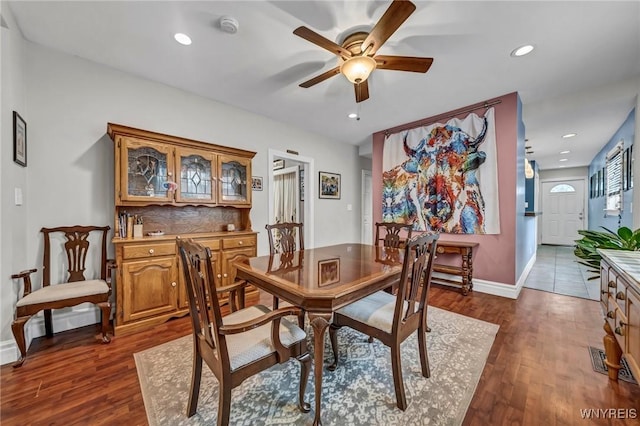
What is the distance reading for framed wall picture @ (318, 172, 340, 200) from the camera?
15.3 ft

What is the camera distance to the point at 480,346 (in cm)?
204

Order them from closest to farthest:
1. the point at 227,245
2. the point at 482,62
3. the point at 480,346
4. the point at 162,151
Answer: the point at 480,346
the point at 482,62
the point at 162,151
the point at 227,245

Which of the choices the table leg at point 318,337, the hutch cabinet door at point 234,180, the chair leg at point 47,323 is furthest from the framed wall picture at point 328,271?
the chair leg at point 47,323

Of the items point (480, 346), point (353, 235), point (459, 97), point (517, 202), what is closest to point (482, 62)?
point (459, 97)

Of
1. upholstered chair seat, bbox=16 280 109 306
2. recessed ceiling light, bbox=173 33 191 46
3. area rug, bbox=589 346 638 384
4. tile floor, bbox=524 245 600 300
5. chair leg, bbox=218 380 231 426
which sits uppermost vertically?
recessed ceiling light, bbox=173 33 191 46

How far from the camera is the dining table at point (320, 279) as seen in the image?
1.25 meters

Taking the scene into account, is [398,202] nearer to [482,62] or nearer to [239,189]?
[482,62]

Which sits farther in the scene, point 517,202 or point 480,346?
point 517,202

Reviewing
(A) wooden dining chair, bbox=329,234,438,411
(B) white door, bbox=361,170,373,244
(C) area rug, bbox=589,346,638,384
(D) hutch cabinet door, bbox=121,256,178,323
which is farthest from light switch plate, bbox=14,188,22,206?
(B) white door, bbox=361,170,373,244

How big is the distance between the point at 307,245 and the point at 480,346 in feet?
9.67

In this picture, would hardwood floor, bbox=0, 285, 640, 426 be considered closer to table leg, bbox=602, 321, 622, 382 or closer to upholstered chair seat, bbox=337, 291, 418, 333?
table leg, bbox=602, 321, 622, 382

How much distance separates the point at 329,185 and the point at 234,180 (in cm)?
205

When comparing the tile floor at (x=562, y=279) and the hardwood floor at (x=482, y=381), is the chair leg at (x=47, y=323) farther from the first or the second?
the tile floor at (x=562, y=279)

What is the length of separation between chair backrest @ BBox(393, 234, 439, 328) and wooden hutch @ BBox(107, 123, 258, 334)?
2116 millimetres
